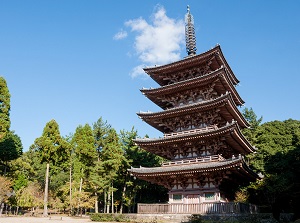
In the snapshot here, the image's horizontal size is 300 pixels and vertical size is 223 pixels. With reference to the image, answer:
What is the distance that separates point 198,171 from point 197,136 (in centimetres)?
339

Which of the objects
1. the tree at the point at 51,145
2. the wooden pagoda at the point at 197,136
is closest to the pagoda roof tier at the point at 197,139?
the wooden pagoda at the point at 197,136

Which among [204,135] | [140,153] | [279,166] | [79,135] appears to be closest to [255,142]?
[279,166]

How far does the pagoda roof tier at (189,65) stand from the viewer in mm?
30234

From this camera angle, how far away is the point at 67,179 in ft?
211

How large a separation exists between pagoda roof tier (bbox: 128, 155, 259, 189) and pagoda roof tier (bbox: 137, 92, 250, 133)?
211 inches

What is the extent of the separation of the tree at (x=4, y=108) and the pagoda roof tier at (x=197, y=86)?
88.2ft

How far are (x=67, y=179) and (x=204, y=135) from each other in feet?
156

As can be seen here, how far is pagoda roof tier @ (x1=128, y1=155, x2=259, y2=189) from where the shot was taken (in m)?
23.5

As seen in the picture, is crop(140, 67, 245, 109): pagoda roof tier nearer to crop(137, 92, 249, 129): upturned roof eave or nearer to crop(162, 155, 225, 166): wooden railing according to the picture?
crop(137, 92, 249, 129): upturned roof eave

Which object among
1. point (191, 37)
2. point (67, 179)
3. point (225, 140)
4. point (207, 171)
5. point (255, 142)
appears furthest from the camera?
point (67, 179)

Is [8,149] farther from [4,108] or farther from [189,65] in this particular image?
[189,65]

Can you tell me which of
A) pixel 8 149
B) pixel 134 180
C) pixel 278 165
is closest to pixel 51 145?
pixel 8 149

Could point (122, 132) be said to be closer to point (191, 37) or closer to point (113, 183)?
point (113, 183)

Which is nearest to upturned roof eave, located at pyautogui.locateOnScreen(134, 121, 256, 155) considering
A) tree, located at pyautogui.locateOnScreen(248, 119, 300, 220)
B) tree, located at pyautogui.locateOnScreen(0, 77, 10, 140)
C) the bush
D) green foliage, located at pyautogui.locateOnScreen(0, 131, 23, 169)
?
tree, located at pyautogui.locateOnScreen(248, 119, 300, 220)
